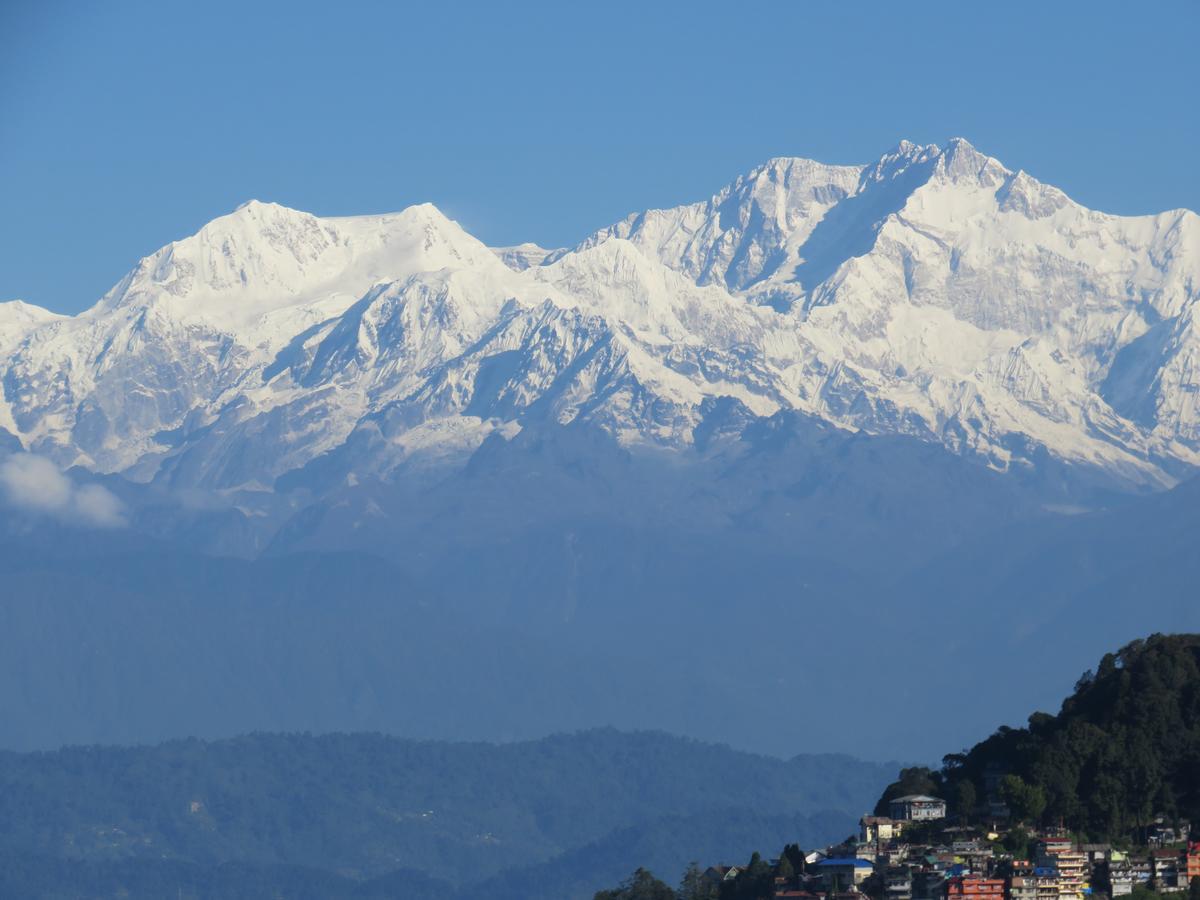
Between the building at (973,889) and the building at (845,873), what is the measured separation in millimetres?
7854

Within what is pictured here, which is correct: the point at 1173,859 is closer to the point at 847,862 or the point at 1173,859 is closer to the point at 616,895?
the point at 847,862

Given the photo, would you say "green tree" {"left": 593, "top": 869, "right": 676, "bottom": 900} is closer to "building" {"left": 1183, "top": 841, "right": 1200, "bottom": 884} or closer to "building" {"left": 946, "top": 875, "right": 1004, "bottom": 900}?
"building" {"left": 946, "top": 875, "right": 1004, "bottom": 900}

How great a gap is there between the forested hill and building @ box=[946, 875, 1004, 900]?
30.9ft

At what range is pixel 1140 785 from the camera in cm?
13250

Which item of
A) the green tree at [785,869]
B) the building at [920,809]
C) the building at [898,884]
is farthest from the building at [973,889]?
the building at [920,809]

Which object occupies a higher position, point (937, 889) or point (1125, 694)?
point (1125, 694)

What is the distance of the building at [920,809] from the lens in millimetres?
138250

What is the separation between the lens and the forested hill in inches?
5197

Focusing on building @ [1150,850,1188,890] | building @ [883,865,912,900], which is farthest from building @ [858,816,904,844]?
building @ [1150,850,1188,890]

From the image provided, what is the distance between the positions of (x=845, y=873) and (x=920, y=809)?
987 cm

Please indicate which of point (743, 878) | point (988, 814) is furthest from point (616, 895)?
point (988, 814)

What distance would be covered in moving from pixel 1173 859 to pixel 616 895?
32842mm

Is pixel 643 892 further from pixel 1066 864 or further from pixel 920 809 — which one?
pixel 1066 864

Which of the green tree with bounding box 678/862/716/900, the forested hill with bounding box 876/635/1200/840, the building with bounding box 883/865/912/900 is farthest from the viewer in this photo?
the green tree with bounding box 678/862/716/900
